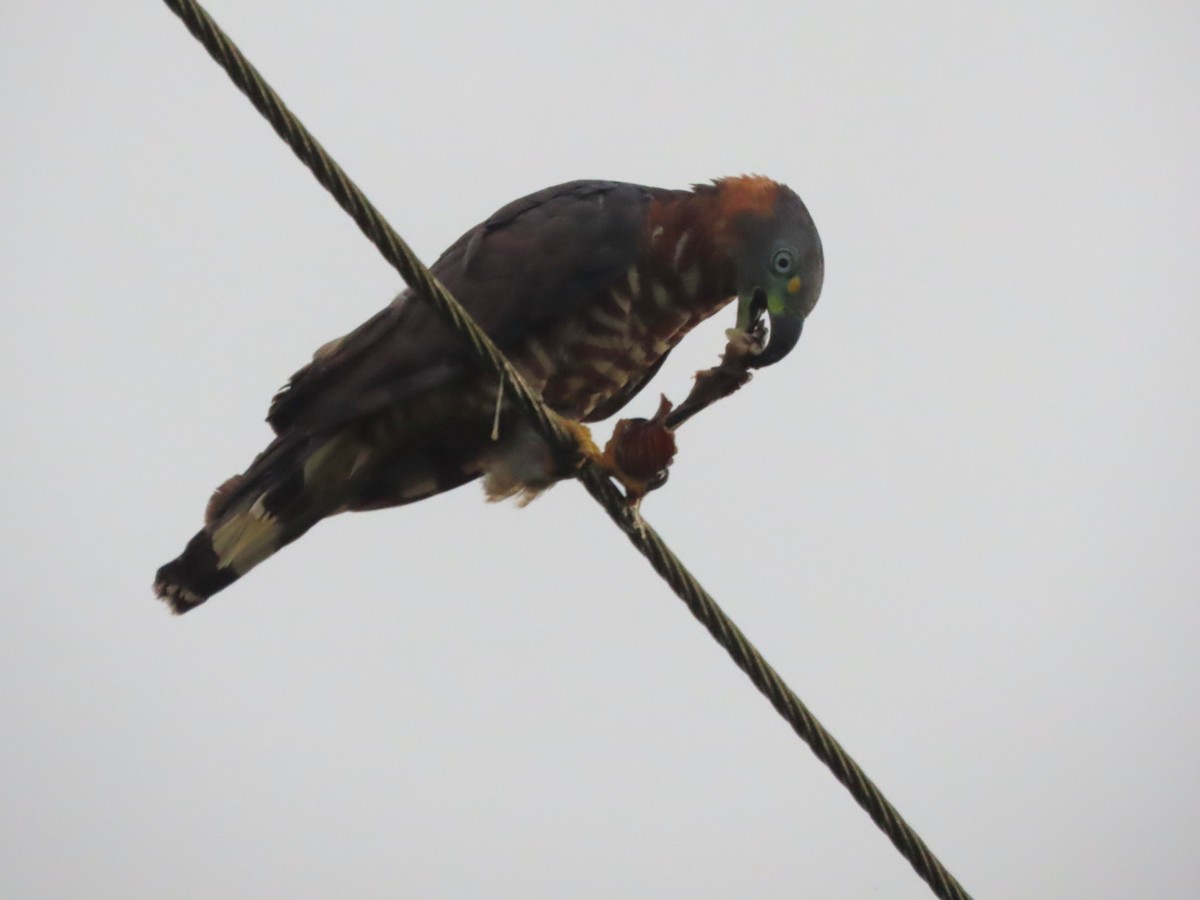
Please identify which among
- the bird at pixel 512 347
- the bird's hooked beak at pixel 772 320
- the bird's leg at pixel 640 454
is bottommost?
the bird's leg at pixel 640 454

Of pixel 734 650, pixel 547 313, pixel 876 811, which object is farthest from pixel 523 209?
pixel 876 811

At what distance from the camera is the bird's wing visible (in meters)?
5.29

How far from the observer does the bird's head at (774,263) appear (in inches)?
215

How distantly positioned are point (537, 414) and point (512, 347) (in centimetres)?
150

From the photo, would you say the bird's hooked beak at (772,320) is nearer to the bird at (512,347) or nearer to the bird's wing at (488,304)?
the bird at (512,347)

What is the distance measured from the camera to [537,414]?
158 inches

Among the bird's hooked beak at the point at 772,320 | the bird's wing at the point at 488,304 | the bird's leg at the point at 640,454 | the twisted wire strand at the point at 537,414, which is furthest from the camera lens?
the bird's hooked beak at the point at 772,320

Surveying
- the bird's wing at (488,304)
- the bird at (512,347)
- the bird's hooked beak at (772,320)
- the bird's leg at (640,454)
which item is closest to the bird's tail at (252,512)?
the bird at (512,347)

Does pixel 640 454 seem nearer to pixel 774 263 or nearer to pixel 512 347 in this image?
pixel 512 347

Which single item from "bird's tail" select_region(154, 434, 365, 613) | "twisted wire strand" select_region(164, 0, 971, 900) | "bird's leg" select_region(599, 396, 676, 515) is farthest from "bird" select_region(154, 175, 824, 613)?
"twisted wire strand" select_region(164, 0, 971, 900)

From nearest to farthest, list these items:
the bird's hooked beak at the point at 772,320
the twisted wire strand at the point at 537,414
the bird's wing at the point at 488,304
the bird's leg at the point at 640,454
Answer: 1. the twisted wire strand at the point at 537,414
2. the bird's leg at the point at 640,454
3. the bird's wing at the point at 488,304
4. the bird's hooked beak at the point at 772,320

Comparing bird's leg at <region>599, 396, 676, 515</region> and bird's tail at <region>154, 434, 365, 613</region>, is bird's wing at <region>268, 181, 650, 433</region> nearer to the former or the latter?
bird's tail at <region>154, 434, 365, 613</region>

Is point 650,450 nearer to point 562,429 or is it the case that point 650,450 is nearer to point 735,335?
point 562,429

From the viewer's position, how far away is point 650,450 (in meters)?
4.47
